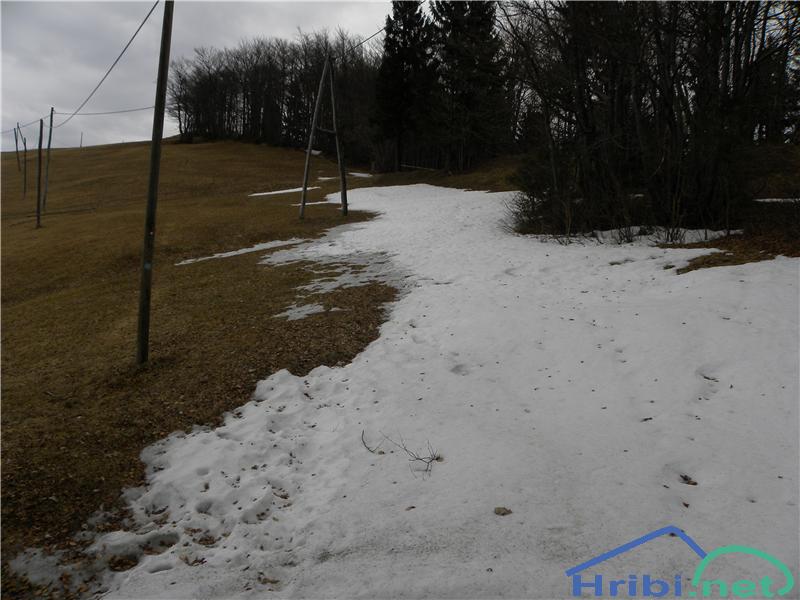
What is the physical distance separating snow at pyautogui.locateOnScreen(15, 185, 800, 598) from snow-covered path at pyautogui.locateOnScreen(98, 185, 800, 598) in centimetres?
2

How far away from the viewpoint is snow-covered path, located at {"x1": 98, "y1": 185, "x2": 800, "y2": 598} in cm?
284

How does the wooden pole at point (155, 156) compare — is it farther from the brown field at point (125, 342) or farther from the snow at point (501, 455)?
the snow at point (501, 455)

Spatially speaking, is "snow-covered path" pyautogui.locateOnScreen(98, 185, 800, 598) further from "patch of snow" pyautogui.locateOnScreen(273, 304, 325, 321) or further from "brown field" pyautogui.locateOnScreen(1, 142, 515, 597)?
"patch of snow" pyautogui.locateOnScreen(273, 304, 325, 321)

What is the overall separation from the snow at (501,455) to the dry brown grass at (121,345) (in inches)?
16.4

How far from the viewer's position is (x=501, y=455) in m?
3.81

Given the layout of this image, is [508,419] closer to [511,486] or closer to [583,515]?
[511,486]

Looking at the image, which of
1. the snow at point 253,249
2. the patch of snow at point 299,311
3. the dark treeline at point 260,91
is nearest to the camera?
the patch of snow at point 299,311

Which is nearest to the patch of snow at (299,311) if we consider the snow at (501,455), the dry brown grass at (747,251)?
the snow at (501,455)

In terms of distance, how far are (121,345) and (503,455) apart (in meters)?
6.70

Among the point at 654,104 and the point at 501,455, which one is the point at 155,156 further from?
the point at 654,104

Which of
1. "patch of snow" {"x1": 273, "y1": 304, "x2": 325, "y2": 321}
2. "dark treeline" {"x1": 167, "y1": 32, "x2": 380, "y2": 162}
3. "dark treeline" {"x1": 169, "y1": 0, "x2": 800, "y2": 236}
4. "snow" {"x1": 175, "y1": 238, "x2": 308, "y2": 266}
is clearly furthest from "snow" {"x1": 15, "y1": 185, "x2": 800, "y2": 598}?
"dark treeline" {"x1": 167, "y1": 32, "x2": 380, "y2": 162}

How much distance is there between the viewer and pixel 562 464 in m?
3.65

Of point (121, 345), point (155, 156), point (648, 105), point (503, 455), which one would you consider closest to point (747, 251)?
point (648, 105)

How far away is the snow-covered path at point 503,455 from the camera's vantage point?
2836 millimetres
